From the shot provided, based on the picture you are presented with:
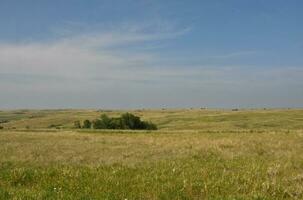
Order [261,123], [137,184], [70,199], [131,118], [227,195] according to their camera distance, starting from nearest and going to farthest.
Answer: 1. [70,199]
2. [227,195]
3. [137,184]
4. [131,118]
5. [261,123]

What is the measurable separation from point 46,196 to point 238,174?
182 inches

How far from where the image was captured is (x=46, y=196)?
9.59 m

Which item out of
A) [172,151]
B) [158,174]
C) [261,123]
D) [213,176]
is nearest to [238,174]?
[213,176]

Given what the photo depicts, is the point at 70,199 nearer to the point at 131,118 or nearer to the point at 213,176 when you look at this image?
the point at 213,176

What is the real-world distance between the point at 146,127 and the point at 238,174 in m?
81.0

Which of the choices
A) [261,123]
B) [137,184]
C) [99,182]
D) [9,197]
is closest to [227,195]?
[137,184]

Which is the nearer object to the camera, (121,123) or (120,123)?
(120,123)

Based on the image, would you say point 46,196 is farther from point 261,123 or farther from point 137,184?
point 261,123

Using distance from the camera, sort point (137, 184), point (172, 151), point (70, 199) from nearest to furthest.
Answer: point (70, 199) → point (137, 184) → point (172, 151)

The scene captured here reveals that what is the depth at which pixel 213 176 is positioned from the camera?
40.2ft

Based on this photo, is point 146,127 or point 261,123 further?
point 261,123

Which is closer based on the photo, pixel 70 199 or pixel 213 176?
pixel 70 199

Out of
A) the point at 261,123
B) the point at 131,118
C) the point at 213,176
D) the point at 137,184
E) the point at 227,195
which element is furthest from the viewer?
the point at 261,123

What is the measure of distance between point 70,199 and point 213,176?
4.03 m
